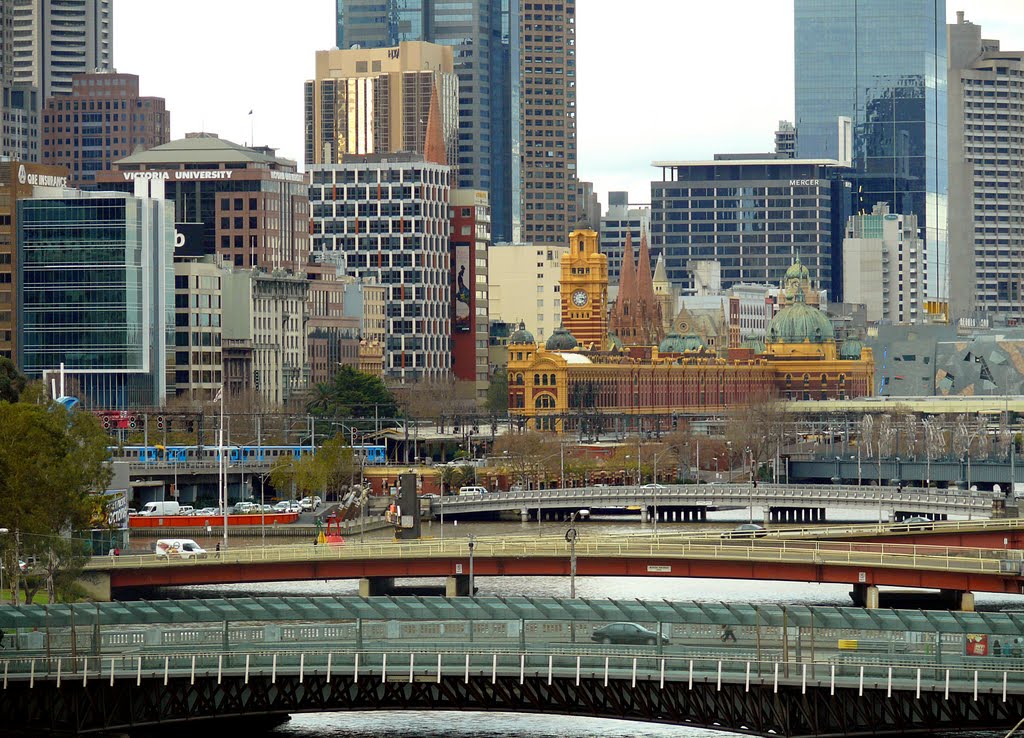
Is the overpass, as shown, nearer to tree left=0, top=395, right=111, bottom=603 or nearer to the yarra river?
the yarra river

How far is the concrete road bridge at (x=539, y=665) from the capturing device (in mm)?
82500

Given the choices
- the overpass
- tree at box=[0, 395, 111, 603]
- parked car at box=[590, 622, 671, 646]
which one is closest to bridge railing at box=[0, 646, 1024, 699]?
parked car at box=[590, 622, 671, 646]

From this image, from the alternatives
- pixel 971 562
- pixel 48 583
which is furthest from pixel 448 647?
pixel 971 562

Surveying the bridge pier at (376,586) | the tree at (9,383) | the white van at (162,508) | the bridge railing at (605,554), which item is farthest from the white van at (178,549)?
the white van at (162,508)

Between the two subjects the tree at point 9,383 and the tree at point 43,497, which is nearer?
the tree at point 43,497

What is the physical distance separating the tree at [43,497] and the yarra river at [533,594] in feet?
37.3

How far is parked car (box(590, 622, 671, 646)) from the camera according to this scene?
84.6 meters

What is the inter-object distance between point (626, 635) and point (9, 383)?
93356 mm

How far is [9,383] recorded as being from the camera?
17038 cm

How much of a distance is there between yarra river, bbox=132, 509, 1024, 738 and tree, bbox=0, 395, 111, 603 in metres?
11.4

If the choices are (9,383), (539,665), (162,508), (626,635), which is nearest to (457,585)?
(9,383)

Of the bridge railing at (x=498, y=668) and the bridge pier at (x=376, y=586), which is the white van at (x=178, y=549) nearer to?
the bridge pier at (x=376, y=586)

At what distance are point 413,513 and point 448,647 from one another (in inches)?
3496

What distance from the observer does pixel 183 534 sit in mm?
177250
